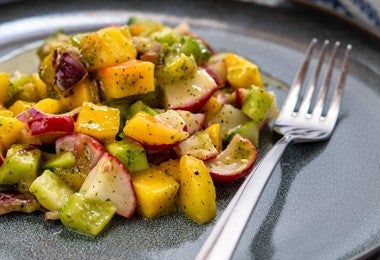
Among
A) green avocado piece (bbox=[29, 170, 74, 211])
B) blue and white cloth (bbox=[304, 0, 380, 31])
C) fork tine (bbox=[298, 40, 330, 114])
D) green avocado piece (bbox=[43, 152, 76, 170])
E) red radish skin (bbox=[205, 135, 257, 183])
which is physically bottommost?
green avocado piece (bbox=[29, 170, 74, 211])

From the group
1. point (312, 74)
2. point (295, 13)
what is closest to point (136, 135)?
point (312, 74)

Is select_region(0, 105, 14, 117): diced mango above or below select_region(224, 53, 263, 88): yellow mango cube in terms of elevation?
below

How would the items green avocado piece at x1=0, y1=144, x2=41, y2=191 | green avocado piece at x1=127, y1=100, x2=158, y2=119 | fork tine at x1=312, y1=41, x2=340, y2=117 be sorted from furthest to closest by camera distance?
fork tine at x1=312, y1=41, x2=340, y2=117 < green avocado piece at x1=127, y1=100, x2=158, y2=119 < green avocado piece at x1=0, y1=144, x2=41, y2=191

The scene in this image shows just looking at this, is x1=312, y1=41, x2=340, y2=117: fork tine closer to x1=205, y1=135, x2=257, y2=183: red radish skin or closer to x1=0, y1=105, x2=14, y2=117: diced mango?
x1=205, y1=135, x2=257, y2=183: red radish skin

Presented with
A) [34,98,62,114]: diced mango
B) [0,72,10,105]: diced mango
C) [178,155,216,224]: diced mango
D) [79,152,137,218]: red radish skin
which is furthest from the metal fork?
[0,72,10,105]: diced mango

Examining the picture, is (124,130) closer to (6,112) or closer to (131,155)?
(131,155)

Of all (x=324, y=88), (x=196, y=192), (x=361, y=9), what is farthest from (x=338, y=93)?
(x=196, y=192)

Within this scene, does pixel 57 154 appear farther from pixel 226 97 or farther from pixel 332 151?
pixel 332 151
